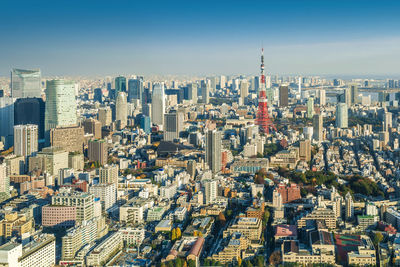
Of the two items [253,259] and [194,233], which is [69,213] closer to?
[194,233]

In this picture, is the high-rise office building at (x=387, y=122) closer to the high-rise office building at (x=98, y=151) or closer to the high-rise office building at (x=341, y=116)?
the high-rise office building at (x=341, y=116)

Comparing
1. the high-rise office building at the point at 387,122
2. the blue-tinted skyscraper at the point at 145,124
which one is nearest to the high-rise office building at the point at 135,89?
the blue-tinted skyscraper at the point at 145,124

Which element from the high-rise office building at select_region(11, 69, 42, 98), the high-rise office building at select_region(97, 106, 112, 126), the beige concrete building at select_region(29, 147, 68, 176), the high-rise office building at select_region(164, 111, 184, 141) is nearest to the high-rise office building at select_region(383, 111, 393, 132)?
the high-rise office building at select_region(164, 111, 184, 141)

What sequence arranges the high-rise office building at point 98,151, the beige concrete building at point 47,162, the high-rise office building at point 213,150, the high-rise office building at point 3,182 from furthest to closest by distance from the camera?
the high-rise office building at point 98,151
the high-rise office building at point 213,150
the beige concrete building at point 47,162
the high-rise office building at point 3,182

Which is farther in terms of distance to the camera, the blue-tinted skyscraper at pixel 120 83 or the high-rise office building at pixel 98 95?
the high-rise office building at pixel 98 95

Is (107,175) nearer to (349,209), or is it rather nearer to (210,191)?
(210,191)

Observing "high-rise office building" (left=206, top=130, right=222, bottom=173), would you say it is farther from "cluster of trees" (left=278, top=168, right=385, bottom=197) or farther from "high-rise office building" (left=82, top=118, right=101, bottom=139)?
"high-rise office building" (left=82, top=118, right=101, bottom=139)

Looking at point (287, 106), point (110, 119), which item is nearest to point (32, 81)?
point (110, 119)
